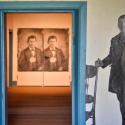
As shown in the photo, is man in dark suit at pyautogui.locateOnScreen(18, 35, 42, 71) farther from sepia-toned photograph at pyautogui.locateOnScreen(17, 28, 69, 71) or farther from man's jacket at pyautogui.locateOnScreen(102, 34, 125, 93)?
man's jacket at pyautogui.locateOnScreen(102, 34, 125, 93)

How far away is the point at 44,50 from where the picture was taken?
38.8 ft

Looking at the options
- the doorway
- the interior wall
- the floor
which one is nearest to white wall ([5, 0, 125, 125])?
the floor

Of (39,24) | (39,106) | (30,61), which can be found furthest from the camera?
(30,61)

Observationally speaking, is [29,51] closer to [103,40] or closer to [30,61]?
[30,61]

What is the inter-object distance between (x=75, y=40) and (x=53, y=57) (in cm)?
707

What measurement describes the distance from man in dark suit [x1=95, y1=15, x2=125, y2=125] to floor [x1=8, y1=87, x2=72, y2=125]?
6.65 ft

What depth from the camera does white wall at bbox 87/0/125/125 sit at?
454 cm

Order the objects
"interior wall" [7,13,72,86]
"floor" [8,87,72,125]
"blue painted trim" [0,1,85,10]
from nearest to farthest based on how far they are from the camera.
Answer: "blue painted trim" [0,1,85,10] < "floor" [8,87,72,125] < "interior wall" [7,13,72,86]

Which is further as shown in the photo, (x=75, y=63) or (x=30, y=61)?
(x=30, y=61)

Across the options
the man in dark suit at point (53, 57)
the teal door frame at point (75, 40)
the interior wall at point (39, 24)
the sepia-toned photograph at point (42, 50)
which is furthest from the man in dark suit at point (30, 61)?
the teal door frame at point (75, 40)

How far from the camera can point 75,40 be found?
474 centimetres

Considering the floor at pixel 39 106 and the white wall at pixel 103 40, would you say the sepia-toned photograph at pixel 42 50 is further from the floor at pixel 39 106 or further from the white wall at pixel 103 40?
the white wall at pixel 103 40

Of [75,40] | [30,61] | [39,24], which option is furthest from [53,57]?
[75,40]

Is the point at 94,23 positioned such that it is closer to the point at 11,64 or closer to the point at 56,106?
the point at 56,106
